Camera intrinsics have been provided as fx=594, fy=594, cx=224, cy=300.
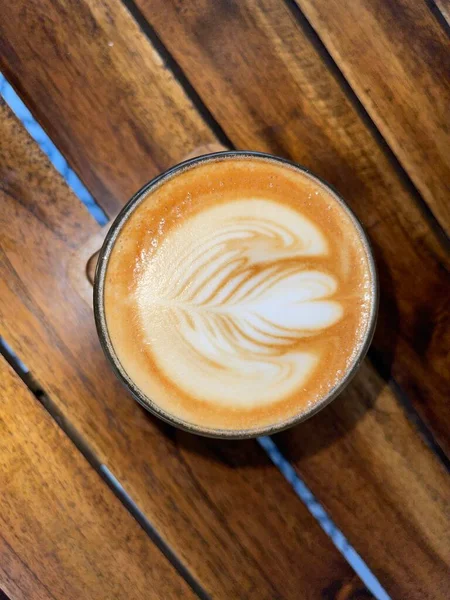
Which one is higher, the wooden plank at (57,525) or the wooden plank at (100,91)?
the wooden plank at (100,91)

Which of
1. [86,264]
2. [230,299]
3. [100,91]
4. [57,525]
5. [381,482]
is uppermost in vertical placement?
[100,91]

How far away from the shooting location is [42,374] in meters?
0.94

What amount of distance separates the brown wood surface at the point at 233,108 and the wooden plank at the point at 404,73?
34 mm

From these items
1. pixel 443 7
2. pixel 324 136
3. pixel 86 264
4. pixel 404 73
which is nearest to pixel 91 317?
pixel 86 264

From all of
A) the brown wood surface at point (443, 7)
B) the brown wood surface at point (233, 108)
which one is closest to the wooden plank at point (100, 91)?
the brown wood surface at point (233, 108)

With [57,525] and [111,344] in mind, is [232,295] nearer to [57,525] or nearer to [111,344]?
[111,344]

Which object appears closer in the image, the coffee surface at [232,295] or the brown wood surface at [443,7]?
the coffee surface at [232,295]

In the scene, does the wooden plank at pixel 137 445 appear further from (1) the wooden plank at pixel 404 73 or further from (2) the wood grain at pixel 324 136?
(1) the wooden plank at pixel 404 73

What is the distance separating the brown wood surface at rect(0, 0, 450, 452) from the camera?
93 centimetres

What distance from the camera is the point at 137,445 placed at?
37.5 inches

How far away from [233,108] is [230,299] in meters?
0.34

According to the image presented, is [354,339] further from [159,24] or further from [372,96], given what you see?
[159,24]

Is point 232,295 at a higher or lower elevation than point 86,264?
lower

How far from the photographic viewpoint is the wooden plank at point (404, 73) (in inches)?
37.5
